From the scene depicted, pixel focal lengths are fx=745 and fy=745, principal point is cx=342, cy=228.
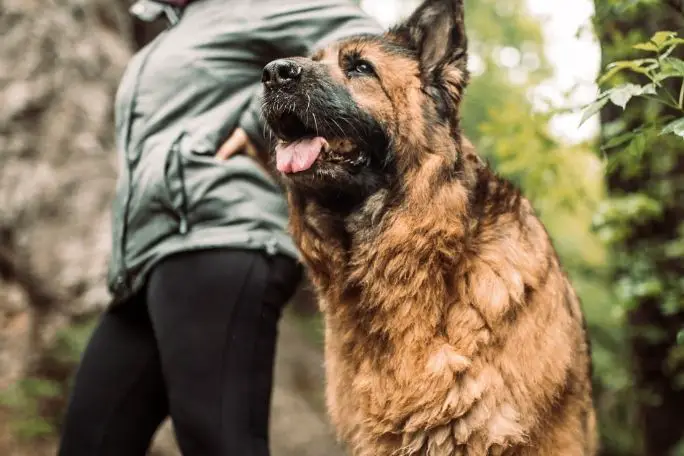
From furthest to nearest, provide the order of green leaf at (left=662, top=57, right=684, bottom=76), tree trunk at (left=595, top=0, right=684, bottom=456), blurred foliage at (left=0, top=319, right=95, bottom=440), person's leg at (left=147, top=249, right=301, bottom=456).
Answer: blurred foliage at (left=0, top=319, right=95, bottom=440)
tree trunk at (left=595, top=0, right=684, bottom=456)
person's leg at (left=147, top=249, right=301, bottom=456)
green leaf at (left=662, top=57, right=684, bottom=76)

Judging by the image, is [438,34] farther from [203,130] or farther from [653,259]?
[653,259]

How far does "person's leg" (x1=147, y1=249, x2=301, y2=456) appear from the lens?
2301 mm

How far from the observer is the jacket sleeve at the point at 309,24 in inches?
98.7

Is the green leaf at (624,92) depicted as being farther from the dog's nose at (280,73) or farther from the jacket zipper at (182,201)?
the jacket zipper at (182,201)

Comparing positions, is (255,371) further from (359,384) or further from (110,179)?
(110,179)

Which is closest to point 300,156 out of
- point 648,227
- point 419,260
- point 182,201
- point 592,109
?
point 182,201

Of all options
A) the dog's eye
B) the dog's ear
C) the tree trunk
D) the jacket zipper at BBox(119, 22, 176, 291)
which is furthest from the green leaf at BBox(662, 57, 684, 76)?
the jacket zipper at BBox(119, 22, 176, 291)

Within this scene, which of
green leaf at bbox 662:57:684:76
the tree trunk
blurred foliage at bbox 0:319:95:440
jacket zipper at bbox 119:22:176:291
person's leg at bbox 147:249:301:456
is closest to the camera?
green leaf at bbox 662:57:684:76

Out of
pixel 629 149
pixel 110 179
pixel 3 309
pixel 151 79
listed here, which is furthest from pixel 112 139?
pixel 629 149

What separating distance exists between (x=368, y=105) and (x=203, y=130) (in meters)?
0.56

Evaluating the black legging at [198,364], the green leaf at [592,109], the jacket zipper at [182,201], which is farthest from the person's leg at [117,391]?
the green leaf at [592,109]

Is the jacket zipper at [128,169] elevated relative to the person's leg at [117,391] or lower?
elevated

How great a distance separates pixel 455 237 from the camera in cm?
245

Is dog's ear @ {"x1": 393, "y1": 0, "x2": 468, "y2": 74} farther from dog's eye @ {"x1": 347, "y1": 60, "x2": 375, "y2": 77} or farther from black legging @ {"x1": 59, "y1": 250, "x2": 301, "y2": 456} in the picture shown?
black legging @ {"x1": 59, "y1": 250, "x2": 301, "y2": 456}
